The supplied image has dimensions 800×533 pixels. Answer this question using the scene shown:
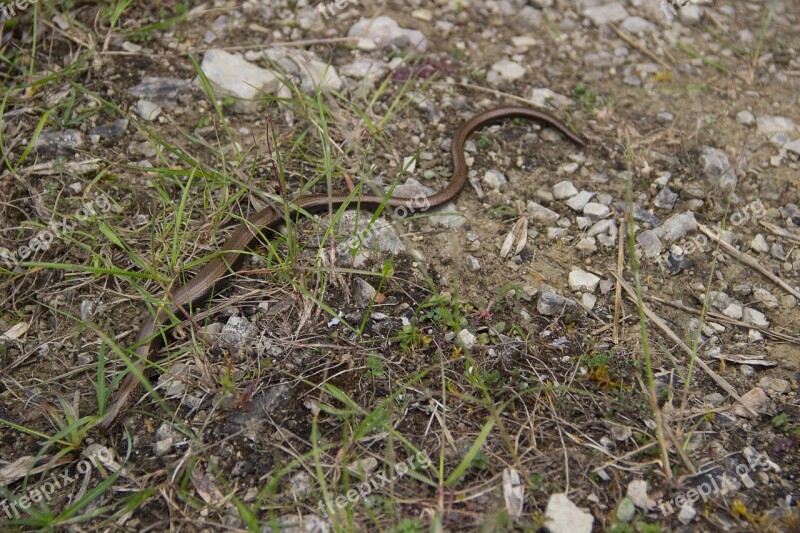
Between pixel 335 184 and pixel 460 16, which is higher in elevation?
pixel 460 16

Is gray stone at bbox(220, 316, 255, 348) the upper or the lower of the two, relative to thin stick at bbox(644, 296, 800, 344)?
lower

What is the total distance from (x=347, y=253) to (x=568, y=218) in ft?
3.82

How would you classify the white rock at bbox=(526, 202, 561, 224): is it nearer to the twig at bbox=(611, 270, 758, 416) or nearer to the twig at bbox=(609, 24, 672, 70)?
the twig at bbox=(611, 270, 758, 416)

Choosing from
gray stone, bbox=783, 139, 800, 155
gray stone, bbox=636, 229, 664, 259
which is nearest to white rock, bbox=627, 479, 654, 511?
gray stone, bbox=636, 229, 664, 259

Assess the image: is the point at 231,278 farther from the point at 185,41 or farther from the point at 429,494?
the point at 185,41

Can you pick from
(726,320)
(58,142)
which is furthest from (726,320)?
(58,142)

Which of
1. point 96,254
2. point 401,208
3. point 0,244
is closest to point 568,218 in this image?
point 401,208

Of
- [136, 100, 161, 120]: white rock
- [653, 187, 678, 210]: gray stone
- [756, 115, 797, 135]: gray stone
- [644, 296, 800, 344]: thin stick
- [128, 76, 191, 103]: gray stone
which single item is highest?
[756, 115, 797, 135]: gray stone

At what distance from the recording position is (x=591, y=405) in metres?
2.59

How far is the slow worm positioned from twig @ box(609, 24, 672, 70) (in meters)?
0.95

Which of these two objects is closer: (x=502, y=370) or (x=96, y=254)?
(x=502, y=370)

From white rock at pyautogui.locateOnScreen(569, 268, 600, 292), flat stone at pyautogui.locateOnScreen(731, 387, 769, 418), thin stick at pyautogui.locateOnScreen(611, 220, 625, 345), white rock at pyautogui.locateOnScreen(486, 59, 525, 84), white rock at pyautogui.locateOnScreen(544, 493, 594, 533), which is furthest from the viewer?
white rock at pyautogui.locateOnScreen(486, 59, 525, 84)

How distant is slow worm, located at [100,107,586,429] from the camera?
2699mm

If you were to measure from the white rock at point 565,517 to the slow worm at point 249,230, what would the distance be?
54.2 inches
